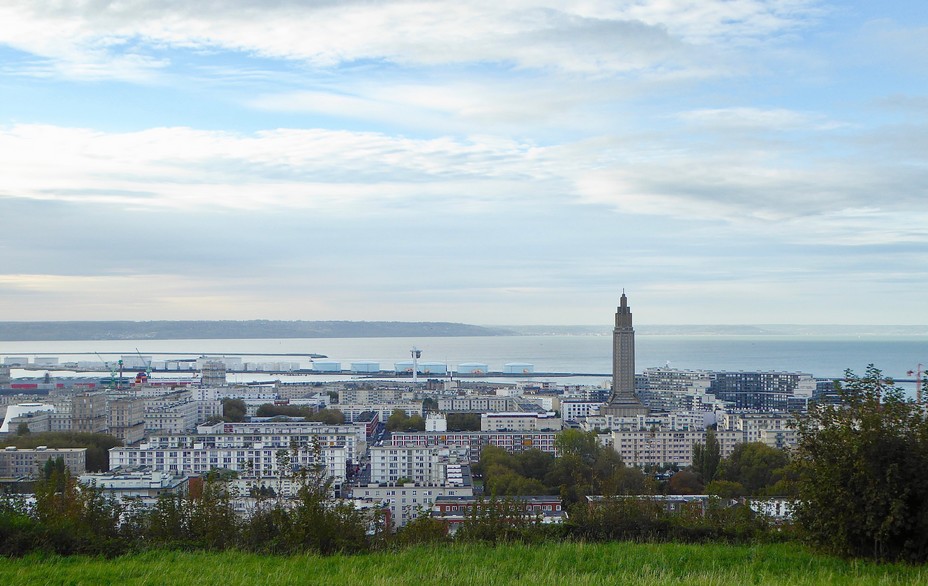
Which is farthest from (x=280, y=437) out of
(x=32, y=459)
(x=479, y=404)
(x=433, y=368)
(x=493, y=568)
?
(x=433, y=368)

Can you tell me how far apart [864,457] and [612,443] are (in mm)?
16044

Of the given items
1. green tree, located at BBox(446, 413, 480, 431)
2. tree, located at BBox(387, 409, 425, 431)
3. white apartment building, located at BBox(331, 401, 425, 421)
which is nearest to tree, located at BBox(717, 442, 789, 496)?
green tree, located at BBox(446, 413, 480, 431)

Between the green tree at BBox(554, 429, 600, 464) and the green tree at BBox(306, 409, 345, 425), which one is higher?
the green tree at BBox(554, 429, 600, 464)

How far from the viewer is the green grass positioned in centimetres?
337

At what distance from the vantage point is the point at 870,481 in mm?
3520

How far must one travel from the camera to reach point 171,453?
17.0 m

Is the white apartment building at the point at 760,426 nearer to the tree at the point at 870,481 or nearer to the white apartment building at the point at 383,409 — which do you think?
the white apartment building at the point at 383,409

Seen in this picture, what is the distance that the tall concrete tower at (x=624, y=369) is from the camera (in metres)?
26.1

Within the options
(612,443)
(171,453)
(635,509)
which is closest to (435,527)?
(635,509)

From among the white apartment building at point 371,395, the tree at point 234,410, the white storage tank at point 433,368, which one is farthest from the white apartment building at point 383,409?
the white storage tank at point 433,368

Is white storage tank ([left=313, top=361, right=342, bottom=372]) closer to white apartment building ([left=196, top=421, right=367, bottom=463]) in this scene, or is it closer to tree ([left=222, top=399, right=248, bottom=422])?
Result: tree ([left=222, top=399, right=248, bottom=422])

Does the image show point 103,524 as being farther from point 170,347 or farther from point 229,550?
point 170,347

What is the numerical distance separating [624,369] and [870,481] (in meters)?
24.4

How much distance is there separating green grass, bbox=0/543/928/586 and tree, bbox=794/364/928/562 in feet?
0.43
